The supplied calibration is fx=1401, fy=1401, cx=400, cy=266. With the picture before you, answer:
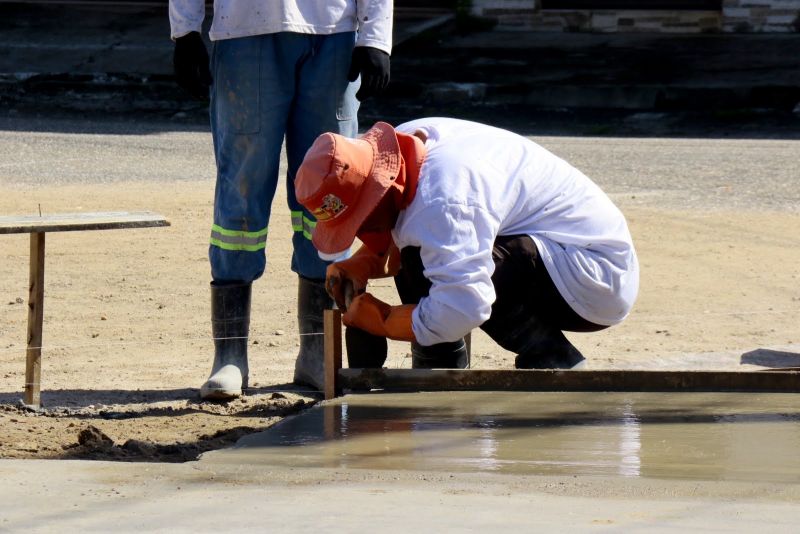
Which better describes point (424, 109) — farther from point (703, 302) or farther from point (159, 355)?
point (159, 355)

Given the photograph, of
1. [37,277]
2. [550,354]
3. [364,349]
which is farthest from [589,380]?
[37,277]

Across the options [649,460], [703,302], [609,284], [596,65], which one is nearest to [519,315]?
[609,284]

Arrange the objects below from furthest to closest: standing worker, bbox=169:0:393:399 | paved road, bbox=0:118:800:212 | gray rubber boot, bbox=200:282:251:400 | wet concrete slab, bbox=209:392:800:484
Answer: paved road, bbox=0:118:800:212 → gray rubber boot, bbox=200:282:251:400 → standing worker, bbox=169:0:393:399 → wet concrete slab, bbox=209:392:800:484

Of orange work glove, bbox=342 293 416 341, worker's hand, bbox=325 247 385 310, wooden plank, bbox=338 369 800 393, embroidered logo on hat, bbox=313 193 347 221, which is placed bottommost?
wooden plank, bbox=338 369 800 393

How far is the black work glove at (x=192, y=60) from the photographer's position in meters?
5.15

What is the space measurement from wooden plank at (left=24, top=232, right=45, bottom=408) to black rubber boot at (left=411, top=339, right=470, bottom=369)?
1.33 metres

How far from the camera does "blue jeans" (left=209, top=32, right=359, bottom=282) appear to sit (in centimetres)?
506

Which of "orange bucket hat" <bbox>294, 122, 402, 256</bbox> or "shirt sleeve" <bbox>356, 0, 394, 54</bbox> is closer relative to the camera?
"orange bucket hat" <bbox>294, 122, 402, 256</bbox>

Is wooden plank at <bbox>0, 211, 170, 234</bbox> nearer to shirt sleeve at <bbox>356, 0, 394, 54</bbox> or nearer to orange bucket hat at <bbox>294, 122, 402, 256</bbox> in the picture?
orange bucket hat at <bbox>294, 122, 402, 256</bbox>

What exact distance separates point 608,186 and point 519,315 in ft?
18.6

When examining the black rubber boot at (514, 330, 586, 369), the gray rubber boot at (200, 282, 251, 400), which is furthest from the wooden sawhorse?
the black rubber boot at (514, 330, 586, 369)

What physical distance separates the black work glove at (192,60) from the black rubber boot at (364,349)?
3.63ft

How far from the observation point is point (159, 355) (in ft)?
19.3

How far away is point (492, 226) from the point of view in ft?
14.1
